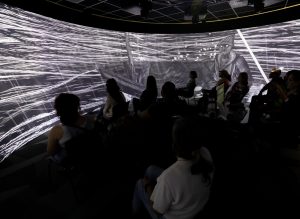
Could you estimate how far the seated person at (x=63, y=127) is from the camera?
77.8 inches

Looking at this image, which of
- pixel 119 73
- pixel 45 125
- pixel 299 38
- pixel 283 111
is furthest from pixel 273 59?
pixel 45 125

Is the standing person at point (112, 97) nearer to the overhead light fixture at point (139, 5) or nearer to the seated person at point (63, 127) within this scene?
the seated person at point (63, 127)

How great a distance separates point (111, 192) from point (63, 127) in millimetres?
896

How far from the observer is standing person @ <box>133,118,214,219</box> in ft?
3.61

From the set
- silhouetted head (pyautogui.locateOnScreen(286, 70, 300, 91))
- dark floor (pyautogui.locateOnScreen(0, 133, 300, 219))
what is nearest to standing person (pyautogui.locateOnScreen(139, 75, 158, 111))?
dark floor (pyautogui.locateOnScreen(0, 133, 300, 219))

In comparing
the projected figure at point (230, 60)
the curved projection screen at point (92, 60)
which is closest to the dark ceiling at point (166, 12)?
the curved projection screen at point (92, 60)

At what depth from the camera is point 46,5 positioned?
4.09m

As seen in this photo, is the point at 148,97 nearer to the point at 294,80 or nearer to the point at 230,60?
the point at 294,80

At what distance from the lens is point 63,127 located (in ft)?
6.51

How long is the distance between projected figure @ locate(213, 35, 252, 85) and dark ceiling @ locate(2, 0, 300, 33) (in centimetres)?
46

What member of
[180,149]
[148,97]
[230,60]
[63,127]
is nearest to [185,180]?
[180,149]

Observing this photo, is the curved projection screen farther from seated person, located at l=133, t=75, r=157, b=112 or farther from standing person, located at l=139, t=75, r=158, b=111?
standing person, located at l=139, t=75, r=158, b=111

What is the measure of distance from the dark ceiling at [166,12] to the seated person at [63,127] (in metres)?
2.52

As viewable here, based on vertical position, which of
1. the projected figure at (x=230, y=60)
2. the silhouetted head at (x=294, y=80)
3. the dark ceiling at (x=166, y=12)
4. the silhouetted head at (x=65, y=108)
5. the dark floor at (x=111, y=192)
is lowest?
the dark floor at (x=111, y=192)
